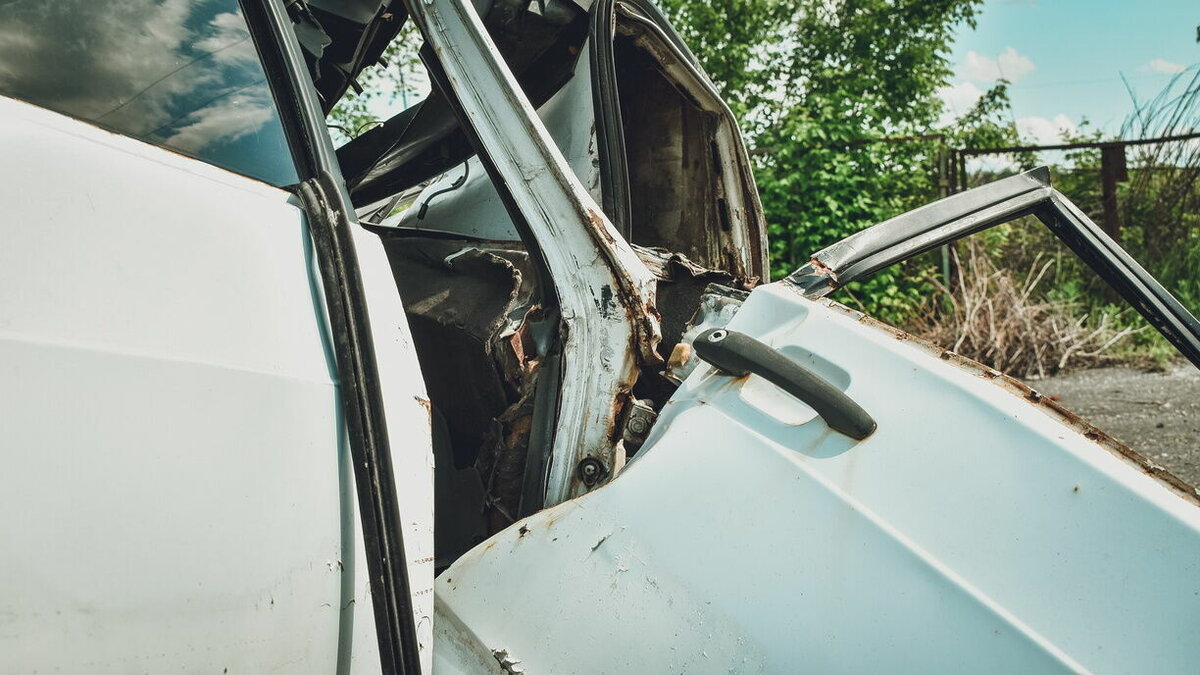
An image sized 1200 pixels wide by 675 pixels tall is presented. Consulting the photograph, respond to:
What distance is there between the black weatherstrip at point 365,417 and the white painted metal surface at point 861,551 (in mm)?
174

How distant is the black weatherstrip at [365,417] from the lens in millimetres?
1115

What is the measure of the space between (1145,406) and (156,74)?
580cm

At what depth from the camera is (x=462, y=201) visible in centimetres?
230

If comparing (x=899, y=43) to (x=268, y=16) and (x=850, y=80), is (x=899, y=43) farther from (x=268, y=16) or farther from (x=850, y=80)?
(x=268, y=16)

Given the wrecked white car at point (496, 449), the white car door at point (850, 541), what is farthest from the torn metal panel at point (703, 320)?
the white car door at point (850, 541)

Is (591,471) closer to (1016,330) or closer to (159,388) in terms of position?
(159,388)

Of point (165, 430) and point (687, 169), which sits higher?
point (687, 169)

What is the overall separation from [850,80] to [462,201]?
35.5 ft

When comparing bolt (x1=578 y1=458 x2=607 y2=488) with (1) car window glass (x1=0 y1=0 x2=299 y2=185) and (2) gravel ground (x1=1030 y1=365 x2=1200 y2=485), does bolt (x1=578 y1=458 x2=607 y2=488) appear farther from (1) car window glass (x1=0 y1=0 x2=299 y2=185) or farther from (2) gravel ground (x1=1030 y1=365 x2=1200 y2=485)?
(2) gravel ground (x1=1030 y1=365 x2=1200 y2=485)

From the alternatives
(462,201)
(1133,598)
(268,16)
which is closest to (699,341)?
(1133,598)

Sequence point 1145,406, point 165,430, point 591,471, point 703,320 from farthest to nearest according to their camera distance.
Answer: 1. point 1145,406
2. point 703,320
3. point 591,471
4. point 165,430

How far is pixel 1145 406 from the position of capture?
5.41 meters

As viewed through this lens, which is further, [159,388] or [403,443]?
[403,443]

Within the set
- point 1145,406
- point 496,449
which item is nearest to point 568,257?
point 496,449
